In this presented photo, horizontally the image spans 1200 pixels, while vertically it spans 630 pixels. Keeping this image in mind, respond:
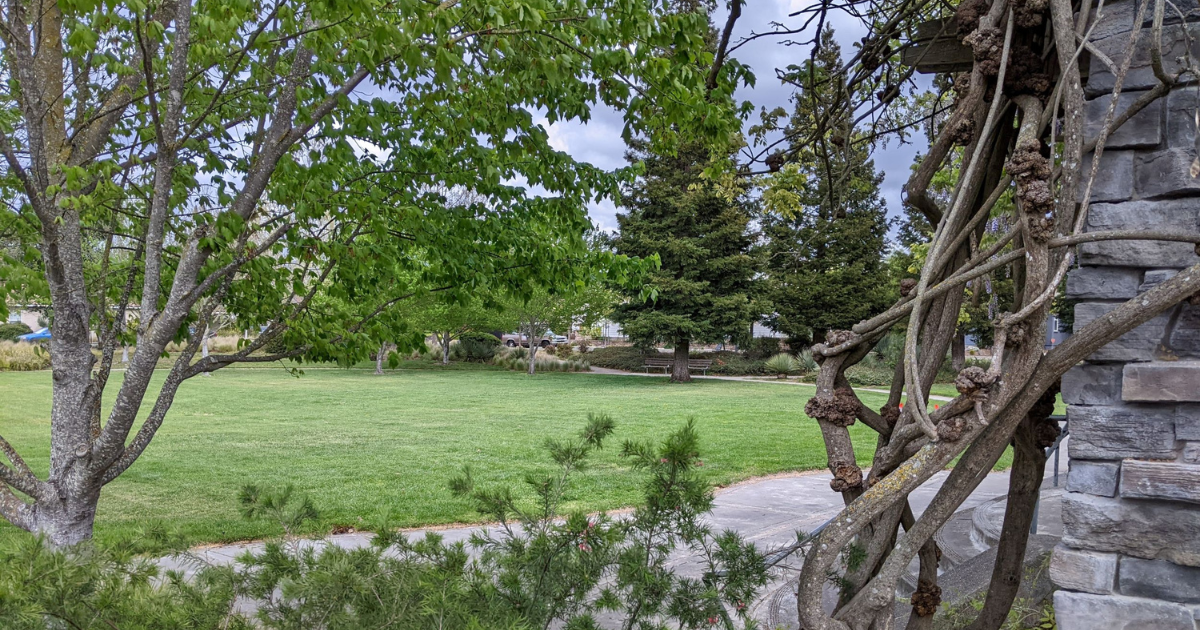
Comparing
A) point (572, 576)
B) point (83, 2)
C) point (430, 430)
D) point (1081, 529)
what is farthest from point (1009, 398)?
point (430, 430)

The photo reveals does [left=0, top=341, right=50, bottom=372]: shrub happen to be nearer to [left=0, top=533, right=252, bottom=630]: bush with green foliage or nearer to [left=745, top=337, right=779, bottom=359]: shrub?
[left=745, top=337, right=779, bottom=359]: shrub

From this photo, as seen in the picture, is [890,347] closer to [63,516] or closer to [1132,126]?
[1132,126]

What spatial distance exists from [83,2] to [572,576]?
264 centimetres

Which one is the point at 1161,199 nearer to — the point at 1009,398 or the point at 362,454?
the point at 1009,398

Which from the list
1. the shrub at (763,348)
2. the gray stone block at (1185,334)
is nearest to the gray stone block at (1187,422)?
the gray stone block at (1185,334)

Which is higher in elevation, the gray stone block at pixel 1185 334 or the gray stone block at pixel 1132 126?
the gray stone block at pixel 1132 126

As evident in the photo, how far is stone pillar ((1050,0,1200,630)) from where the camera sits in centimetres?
203

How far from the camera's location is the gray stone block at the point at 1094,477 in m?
2.11

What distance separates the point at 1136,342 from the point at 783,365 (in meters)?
27.2

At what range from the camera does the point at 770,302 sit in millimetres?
26188

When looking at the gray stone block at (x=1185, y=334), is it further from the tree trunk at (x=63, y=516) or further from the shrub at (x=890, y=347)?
the shrub at (x=890, y=347)

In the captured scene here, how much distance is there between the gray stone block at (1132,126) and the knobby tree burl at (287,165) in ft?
7.03

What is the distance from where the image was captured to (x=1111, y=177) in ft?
7.07

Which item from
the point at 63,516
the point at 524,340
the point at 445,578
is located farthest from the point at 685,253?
the point at 445,578
